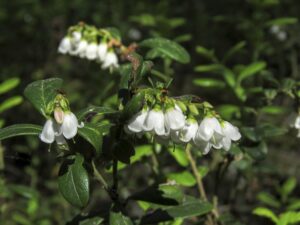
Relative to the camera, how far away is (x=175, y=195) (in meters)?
2.06

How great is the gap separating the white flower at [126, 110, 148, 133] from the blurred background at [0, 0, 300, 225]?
1.21m

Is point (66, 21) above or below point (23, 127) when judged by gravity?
below

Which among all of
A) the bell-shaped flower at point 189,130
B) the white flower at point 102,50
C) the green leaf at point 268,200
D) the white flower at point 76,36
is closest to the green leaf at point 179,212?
the bell-shaped flower at point 189,130

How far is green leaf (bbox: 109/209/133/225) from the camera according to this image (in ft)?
5.88

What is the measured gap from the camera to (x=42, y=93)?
1799mm

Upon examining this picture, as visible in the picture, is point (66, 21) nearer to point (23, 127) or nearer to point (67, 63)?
point (67, 63)

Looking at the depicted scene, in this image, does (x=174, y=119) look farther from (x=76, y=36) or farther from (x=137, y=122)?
(x=76, y=36)

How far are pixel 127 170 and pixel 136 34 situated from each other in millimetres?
2067

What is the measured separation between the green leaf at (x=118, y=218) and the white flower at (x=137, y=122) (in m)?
0.32

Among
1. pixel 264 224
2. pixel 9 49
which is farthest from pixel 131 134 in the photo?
pixel 9 49

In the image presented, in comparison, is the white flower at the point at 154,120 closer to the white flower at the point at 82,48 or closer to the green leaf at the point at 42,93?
the green leaf at the point at 42,93

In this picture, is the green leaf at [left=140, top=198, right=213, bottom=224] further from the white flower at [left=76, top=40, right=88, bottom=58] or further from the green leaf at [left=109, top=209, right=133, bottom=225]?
the white flower at [left=76, top=40, right=88, bottom=58]

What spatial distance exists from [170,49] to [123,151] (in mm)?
743

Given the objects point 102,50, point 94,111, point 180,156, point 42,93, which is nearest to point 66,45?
point 102,50
